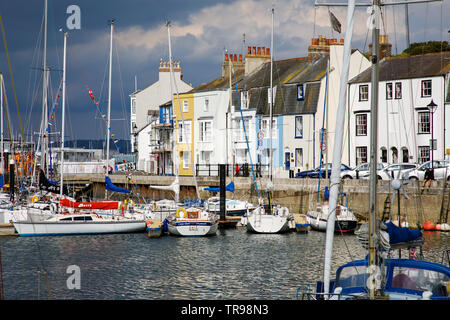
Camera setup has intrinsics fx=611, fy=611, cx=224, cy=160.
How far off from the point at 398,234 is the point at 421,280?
4.45 feet

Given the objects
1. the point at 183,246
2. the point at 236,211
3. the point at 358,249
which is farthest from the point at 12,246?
the point at 358,249

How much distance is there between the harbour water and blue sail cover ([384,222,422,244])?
4807 mm

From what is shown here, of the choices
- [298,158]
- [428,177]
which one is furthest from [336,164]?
[298,158]

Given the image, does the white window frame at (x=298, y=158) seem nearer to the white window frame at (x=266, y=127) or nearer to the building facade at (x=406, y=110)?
the white window frame at (x=266, y=127)

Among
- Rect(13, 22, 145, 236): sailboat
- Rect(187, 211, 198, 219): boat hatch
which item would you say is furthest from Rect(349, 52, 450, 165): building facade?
Rect(13, 22, 145, 236): sailboat

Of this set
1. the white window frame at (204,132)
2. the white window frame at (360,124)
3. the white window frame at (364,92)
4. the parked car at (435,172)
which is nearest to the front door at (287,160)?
the white window frame at (360,124)

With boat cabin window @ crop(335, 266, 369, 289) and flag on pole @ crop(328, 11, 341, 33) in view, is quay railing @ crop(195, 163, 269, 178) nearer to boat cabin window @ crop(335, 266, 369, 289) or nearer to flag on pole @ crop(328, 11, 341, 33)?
flag on pole @ crop(328, 11, 341, 33)

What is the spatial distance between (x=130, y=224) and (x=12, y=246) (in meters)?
7.67

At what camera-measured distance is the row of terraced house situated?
4828cm

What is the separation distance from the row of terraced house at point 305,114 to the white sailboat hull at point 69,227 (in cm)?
668

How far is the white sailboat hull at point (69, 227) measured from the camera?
3750cm

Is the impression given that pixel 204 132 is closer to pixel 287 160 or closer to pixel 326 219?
pixel 287 160

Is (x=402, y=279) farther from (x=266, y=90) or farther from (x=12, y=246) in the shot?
(x=266, y=90)

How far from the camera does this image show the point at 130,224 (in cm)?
3872
